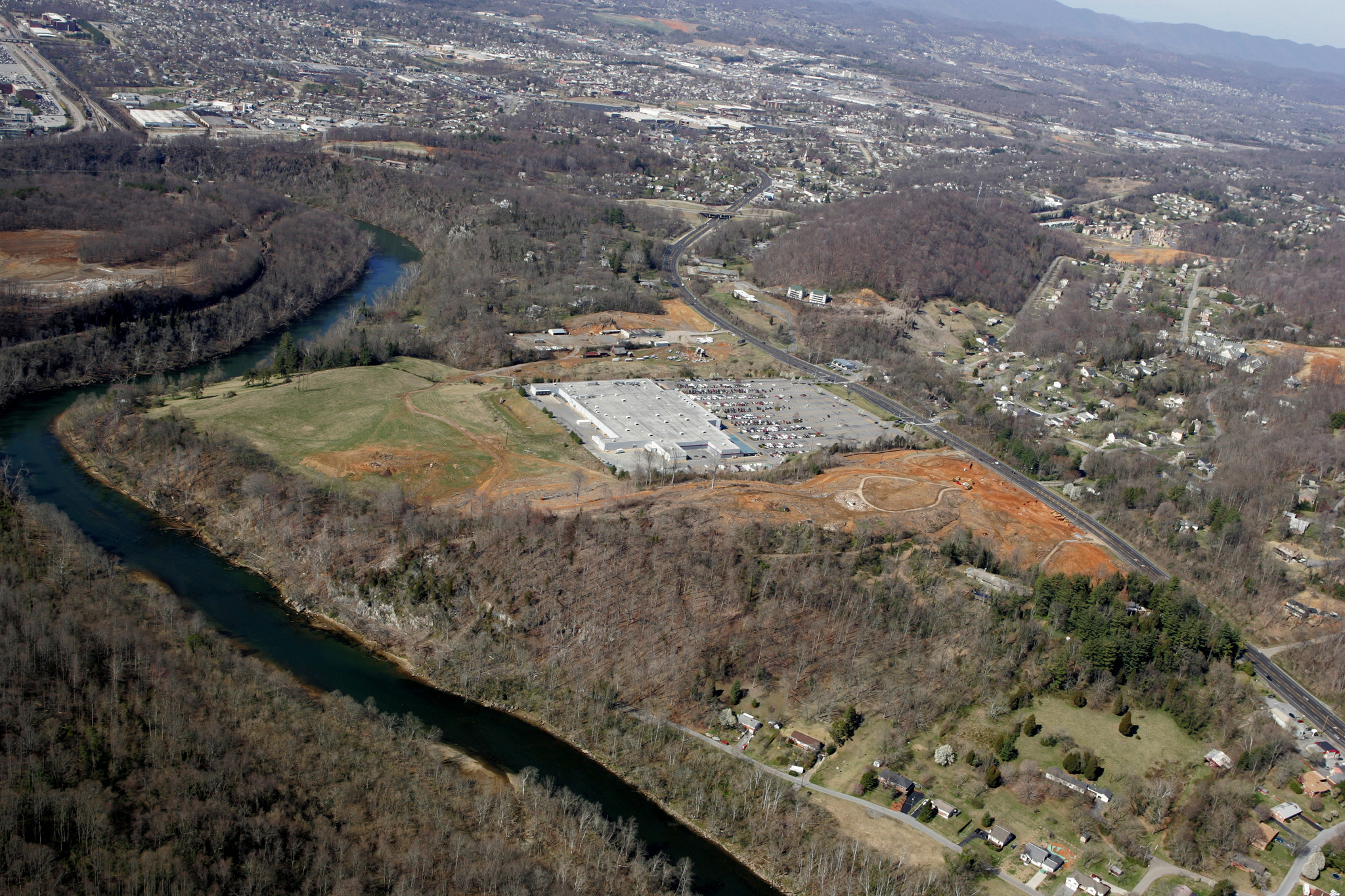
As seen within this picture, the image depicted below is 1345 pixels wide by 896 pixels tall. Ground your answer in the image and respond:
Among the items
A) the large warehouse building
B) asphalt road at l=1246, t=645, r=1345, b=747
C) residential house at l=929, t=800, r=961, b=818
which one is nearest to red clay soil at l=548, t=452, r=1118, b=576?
the large warehouse building

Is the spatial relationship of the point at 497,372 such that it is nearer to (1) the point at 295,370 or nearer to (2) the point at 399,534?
(1) the point at 295,370

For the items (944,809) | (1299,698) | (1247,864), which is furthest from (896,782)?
(1299,698)

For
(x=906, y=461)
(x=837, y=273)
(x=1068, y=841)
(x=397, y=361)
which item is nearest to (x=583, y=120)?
(x=837, y=273)

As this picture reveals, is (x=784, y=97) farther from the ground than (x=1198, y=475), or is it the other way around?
(x=784, y=97)

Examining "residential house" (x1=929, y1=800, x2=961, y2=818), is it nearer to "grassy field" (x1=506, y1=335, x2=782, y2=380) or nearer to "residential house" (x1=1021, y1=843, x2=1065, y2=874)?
"residential house" (x1=1021, y1=843, x2=1065, y2=874)

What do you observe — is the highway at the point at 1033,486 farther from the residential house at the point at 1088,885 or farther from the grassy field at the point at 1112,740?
the residential house at the point at 1088,885
